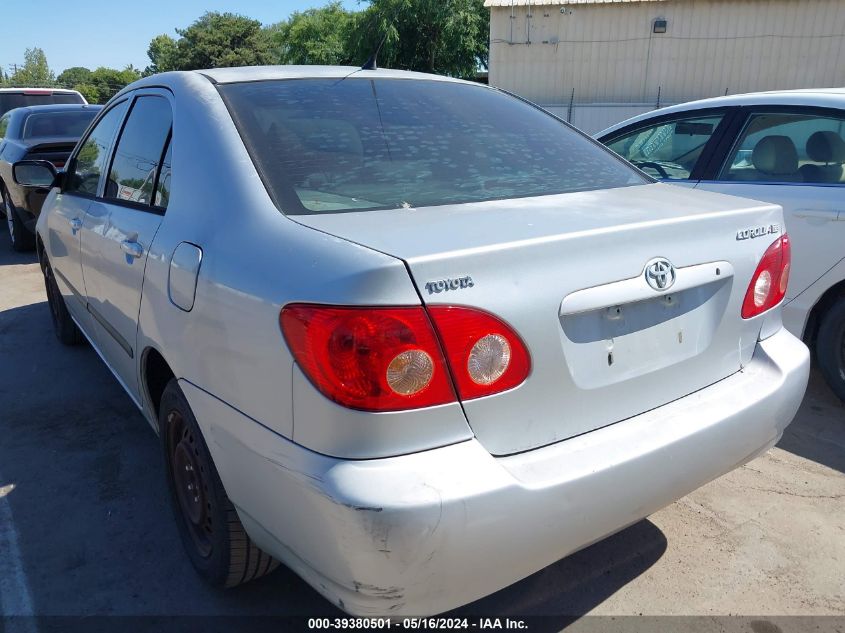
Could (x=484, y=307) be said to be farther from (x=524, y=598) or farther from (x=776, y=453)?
(x=776, y=453)

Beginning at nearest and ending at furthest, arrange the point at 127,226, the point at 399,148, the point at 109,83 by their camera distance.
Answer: the point at 399,148 < the point at 127,226 < the point at 109,83

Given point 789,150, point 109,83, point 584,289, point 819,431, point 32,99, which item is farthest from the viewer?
point 109,83

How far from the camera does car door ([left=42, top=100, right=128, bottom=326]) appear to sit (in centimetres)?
342

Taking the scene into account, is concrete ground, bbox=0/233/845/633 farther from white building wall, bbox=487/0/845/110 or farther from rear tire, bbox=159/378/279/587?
white building wall, bbox=487/0/845/110

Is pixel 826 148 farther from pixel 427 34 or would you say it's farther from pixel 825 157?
pixel 427 34

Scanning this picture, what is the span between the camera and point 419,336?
160cm

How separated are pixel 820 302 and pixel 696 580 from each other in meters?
1.99

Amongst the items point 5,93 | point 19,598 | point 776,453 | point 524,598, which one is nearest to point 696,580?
point 524,598

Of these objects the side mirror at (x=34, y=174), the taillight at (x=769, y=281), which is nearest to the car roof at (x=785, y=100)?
the taillight at (x=769, y=281)

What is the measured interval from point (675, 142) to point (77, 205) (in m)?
3.42

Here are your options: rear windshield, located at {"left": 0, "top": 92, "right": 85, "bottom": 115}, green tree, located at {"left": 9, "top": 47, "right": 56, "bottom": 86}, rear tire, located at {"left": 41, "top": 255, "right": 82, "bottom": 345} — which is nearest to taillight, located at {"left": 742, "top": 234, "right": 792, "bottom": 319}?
rear tire, located at {"left": 41, "top": 255, "right": 82, "bottom": 345}

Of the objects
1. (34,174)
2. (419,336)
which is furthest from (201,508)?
(34,174)

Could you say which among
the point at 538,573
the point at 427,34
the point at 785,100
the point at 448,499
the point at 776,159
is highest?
the point at 427,34

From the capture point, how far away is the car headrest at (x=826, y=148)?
3.72 m
